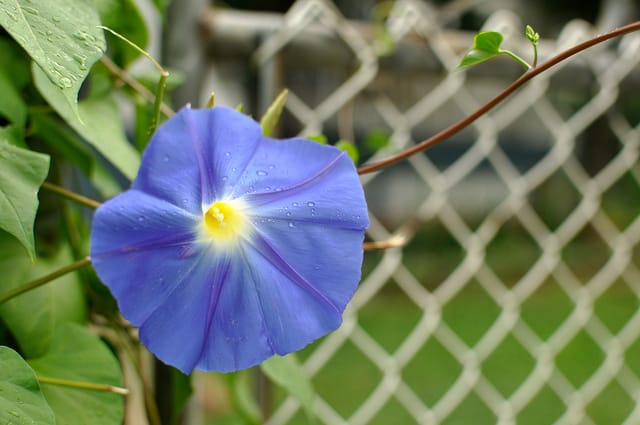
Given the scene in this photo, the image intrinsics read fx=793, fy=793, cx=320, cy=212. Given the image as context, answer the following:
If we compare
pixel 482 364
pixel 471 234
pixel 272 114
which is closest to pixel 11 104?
pixel 272 114

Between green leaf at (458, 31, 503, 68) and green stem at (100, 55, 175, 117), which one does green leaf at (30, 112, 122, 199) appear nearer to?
green stem at (100, 55, 175, 117)

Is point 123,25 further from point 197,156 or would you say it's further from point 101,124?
point 197,156

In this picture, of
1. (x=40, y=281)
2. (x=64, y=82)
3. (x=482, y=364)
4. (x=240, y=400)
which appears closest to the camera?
(x=64, y=82)

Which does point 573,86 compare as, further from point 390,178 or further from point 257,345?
point 390,178

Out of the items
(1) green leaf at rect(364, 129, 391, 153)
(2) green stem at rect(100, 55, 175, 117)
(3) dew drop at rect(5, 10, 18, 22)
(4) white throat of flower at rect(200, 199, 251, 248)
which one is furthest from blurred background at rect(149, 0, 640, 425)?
(3) dew drop at rect(5, 10, 18, 22)

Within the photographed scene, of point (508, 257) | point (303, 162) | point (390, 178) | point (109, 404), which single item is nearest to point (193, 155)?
point (303, 162)
